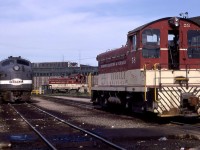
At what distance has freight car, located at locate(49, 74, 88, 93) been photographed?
71688mm

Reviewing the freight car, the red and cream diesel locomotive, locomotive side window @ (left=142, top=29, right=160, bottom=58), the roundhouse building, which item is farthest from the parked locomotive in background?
the roundhouse building

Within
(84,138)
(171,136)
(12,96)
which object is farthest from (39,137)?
(12,96)

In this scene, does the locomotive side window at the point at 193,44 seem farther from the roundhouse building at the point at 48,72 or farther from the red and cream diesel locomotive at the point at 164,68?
the roundhouse building at the point at 48,72

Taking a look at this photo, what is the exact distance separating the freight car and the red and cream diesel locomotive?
5368cm

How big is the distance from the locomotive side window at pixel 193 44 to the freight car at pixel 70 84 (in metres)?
54.6

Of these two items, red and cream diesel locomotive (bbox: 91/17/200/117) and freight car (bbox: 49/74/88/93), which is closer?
red and cream diesel locomotive (bbox: 91/17/200/117)

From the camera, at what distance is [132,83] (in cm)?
1709

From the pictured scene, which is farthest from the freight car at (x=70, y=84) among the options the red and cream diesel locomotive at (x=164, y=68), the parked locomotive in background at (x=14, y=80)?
the red and cream diesel locomotive at (x=164, y=68)

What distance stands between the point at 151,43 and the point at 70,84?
56754 millimetres

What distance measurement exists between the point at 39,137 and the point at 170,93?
5.61m

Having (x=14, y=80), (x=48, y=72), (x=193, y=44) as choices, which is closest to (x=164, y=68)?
(x=193, y=44)

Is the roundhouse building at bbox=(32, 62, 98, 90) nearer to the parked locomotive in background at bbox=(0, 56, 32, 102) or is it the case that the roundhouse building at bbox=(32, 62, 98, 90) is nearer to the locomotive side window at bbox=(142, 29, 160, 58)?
the parked locomotive in background at bbox=(0, 56, 32, 102)

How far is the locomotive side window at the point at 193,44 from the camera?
53.9 ft

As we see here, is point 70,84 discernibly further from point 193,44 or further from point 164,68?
point 164,68
